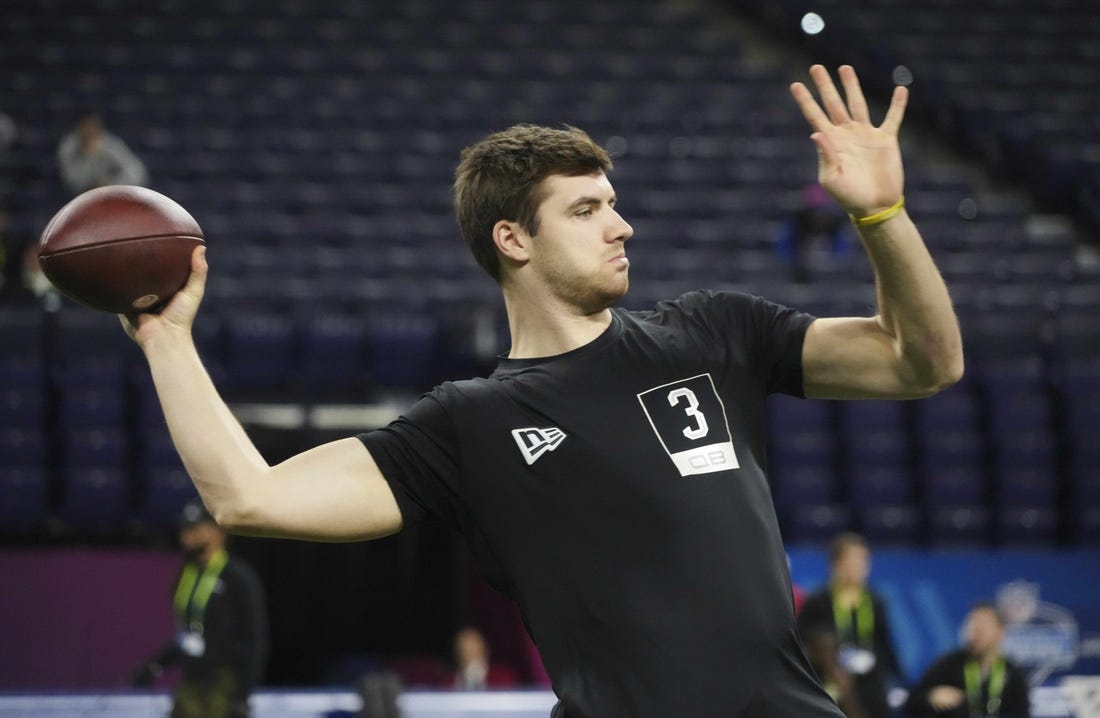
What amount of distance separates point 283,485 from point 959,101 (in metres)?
14.8

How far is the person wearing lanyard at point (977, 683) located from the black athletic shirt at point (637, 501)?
5363 millimetres

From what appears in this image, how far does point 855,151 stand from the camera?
233 cm

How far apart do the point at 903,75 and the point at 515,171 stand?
14.2 m

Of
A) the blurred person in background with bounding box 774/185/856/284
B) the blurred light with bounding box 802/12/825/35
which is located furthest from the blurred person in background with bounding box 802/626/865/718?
the blurred light with bounding box 802/12/825/35

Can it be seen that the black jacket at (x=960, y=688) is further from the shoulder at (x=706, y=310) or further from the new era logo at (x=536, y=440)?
the new era logo at (x=536, y=440)

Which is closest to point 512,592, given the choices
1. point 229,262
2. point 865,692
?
point 865,692

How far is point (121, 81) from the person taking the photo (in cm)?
1527

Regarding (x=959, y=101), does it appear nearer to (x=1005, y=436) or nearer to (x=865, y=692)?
(x=1005, y=436)

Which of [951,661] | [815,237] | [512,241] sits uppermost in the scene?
[512,241]

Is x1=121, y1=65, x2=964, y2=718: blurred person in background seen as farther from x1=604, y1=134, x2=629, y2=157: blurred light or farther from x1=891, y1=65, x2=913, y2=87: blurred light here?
x1=891, y1=65, x2=913, y2=87: blurred light

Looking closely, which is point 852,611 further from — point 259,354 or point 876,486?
point 259,354

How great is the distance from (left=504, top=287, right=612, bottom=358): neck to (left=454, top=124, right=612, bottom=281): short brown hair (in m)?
0.11

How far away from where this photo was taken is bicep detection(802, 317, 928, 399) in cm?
245

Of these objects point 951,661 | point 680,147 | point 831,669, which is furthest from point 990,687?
point 680,147
